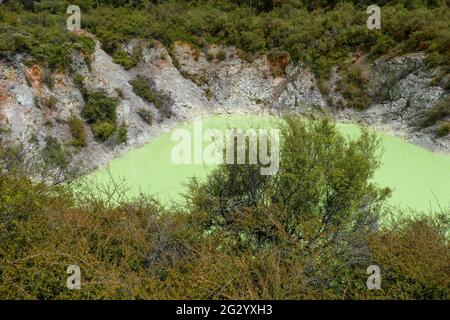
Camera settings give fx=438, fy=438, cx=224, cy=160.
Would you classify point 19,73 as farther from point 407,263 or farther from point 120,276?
point 407,263

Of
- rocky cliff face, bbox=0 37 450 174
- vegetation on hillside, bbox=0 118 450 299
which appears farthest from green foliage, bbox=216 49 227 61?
vegetation on hillside, bbox=0 118 450 299

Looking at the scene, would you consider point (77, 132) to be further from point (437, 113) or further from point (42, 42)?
point (437, 113)

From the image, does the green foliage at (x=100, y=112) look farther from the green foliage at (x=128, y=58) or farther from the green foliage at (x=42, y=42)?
the green foliage at (x=128, y=58)

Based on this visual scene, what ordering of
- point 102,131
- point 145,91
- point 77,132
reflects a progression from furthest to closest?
point 145,91, point 102,131, point 77,132

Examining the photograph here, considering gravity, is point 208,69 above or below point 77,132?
above

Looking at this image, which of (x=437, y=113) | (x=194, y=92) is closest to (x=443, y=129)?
(x=437, y=113)

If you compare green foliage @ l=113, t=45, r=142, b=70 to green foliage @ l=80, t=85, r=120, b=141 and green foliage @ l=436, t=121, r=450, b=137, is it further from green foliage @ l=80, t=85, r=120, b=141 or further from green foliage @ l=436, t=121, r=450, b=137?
green foliage @ l=436, t=121, r=450, b=137

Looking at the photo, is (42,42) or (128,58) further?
(128,58)
